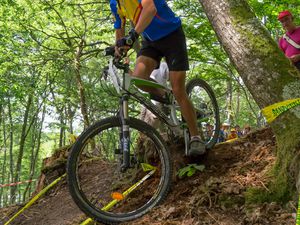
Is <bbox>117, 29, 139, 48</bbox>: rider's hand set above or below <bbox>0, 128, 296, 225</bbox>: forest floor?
above

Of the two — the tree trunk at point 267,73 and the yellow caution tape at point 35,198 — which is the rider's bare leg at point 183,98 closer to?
the tree trunk at point 267,73

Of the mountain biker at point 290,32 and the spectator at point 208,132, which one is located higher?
the mountain biker at point 290,32

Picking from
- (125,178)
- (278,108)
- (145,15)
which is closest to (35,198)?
(125,178)

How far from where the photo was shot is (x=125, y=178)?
4148 millimetres

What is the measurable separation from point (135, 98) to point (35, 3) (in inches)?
384

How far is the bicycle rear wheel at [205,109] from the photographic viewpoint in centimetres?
455

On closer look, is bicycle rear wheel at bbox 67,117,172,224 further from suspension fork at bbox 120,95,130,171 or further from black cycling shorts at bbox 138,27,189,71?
black cycling shorts at bbox 138,27,189,71

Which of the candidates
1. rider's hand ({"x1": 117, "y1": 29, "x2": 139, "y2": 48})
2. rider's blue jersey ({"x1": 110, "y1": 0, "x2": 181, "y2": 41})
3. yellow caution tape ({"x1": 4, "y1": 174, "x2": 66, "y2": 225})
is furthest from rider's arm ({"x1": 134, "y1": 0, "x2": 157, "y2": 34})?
Answer: yellow caution tape ({"x1": 4, "y1": 174, "x2": 66, "y2": 225})

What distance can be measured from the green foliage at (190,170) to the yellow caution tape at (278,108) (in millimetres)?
1032

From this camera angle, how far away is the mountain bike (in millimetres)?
3012

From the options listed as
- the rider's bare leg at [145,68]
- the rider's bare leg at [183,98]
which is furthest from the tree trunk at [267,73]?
the rider's bare leg at [145,68]

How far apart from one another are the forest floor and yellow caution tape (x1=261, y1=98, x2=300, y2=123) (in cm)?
49

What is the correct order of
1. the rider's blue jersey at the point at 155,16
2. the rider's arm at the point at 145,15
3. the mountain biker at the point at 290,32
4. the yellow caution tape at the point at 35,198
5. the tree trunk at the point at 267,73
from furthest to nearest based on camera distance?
Answer: the mountain biker at the point at 290,32, the yellow caution tape at the point at 35,198, the rider's blue jersey at the point at 155,16, the rider's arm at the point at 145,15, the tree trunk at the point at 267,73

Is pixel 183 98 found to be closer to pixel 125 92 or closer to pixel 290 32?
pixel 125 92
